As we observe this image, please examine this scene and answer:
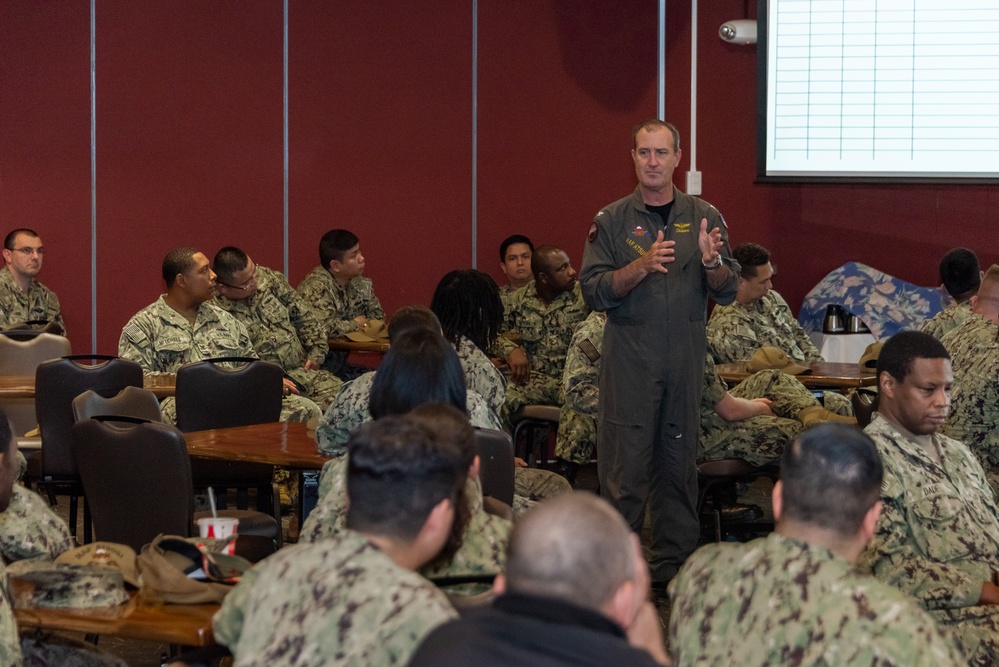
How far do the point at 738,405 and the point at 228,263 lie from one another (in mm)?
3374

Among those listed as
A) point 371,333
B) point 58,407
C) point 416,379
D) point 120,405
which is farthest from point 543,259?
point 416,379

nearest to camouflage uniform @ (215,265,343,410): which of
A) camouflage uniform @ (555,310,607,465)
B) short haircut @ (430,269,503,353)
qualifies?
camouflage uniform @ (555,310,607,465)

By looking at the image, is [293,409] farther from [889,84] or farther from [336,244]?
[889,84]

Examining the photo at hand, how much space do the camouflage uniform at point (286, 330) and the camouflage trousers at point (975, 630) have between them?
174 inches

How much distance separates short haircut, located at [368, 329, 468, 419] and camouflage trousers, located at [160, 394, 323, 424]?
295 cm

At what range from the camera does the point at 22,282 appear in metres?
8.11

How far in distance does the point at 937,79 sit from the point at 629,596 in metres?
6.44

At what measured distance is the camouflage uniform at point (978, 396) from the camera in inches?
183

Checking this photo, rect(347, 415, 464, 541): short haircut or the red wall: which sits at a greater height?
the red wall

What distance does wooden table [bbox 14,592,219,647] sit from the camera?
2.48 m

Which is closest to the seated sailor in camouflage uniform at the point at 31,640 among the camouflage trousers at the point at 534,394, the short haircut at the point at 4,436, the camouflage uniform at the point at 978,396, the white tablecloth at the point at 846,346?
the short haircut at the point at 4,436

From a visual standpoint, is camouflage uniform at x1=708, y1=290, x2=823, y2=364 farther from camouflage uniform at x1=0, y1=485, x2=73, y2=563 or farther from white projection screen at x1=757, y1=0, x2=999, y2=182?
camouflage uniform at x1=0, y1=485, x2=73, y2=563

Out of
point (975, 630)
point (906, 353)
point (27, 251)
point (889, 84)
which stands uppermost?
point (889, 84)

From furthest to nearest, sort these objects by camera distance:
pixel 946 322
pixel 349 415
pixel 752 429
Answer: pixel 946 322, pixel 752 429, pixel 349 415
